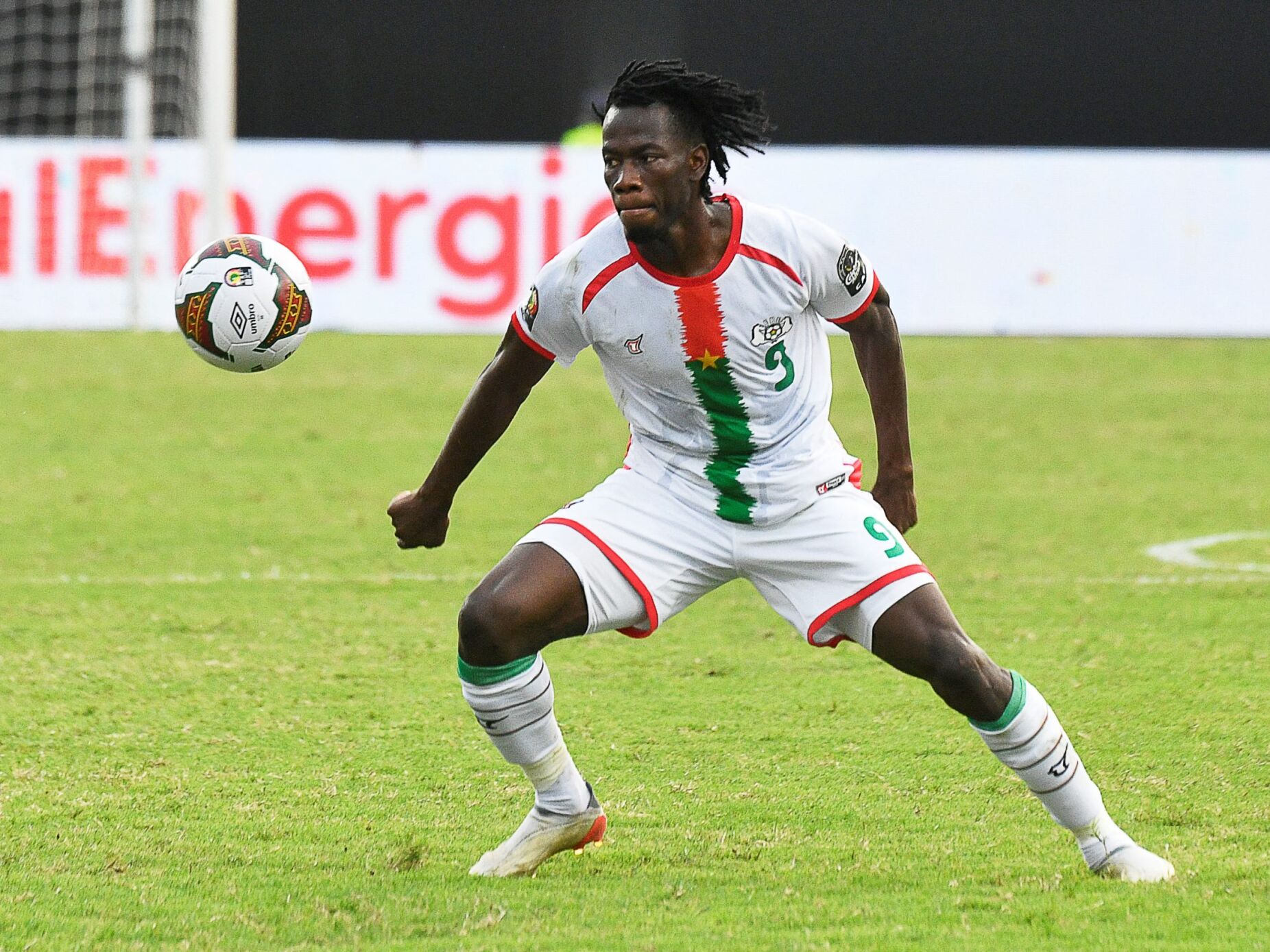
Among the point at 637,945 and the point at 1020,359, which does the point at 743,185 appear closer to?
the point at 1020,359

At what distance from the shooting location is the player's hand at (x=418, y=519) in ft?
14.2

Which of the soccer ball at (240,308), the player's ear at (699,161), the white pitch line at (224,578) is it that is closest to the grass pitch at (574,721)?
the white pitch line at (224,578)

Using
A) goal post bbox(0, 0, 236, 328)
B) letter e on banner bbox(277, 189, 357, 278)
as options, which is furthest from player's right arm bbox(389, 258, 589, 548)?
goal post bbox(0, 0, 236, 328)

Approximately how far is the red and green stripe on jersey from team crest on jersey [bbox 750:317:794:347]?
8 cm

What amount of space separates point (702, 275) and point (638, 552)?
0.65 m

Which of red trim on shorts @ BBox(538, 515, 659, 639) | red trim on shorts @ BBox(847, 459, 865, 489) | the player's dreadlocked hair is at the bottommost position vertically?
red trim on shorts @ BBox(538, 515, 659, 639)

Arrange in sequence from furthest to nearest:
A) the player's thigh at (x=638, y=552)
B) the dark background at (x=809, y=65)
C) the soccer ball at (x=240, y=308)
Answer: the dark background at (x=809, y=65)
the soccer ball at (x=240, y=308)
the player's thigh at (x=638, y=552)

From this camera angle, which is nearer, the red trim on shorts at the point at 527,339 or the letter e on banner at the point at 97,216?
the red trim on shorts at the point at 527,339

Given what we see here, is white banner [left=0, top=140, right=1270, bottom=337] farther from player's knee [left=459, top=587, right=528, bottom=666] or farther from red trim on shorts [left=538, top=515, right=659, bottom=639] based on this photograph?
player's knee [left=459, top=587, right=528, bottom=666]

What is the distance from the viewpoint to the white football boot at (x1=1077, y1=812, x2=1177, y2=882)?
13.0ft

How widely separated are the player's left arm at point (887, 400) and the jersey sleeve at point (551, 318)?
67cm

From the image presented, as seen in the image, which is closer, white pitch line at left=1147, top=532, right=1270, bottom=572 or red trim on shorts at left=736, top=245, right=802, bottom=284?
red trim on shorts at left=736, top=245, right=802, bottom=284

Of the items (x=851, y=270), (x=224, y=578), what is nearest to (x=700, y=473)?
(x=851, y=270)

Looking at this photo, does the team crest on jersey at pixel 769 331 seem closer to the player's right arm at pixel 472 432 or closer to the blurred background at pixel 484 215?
the player's right arm at pixel 472 432
